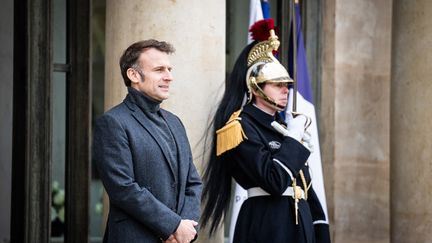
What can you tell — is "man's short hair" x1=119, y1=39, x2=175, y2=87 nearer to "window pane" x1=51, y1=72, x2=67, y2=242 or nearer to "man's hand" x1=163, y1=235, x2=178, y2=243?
"man's hand" x1=163, y1=235, x2=178, y2=243

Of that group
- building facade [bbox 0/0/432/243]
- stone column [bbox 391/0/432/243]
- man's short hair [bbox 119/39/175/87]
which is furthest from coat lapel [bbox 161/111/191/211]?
stone column [bbox 391/0/432/243]

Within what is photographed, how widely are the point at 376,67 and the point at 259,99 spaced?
1869 mm

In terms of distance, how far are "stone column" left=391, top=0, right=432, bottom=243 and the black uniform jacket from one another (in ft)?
5.45

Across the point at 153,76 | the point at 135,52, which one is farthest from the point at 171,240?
the point at 135,52

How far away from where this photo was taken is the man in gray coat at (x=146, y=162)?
5.11m

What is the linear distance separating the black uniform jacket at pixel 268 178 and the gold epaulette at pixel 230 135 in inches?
1.2

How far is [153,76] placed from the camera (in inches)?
211

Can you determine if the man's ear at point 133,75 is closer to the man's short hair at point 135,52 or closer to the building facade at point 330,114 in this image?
the man's short hair at point 135,52

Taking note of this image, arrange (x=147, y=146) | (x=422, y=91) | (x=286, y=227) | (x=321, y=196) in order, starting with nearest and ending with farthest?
(x=147, y=146)
(x=286, y=227)
(x=321, y=196)
(x=422, y=91)

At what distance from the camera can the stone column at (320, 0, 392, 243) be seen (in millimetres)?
7848

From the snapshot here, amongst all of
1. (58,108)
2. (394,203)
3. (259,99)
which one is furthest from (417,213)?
(58,108)

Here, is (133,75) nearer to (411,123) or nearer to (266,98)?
(266,98)

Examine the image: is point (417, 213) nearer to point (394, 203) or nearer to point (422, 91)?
point (394, 203)

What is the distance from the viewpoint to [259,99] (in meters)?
6.32
